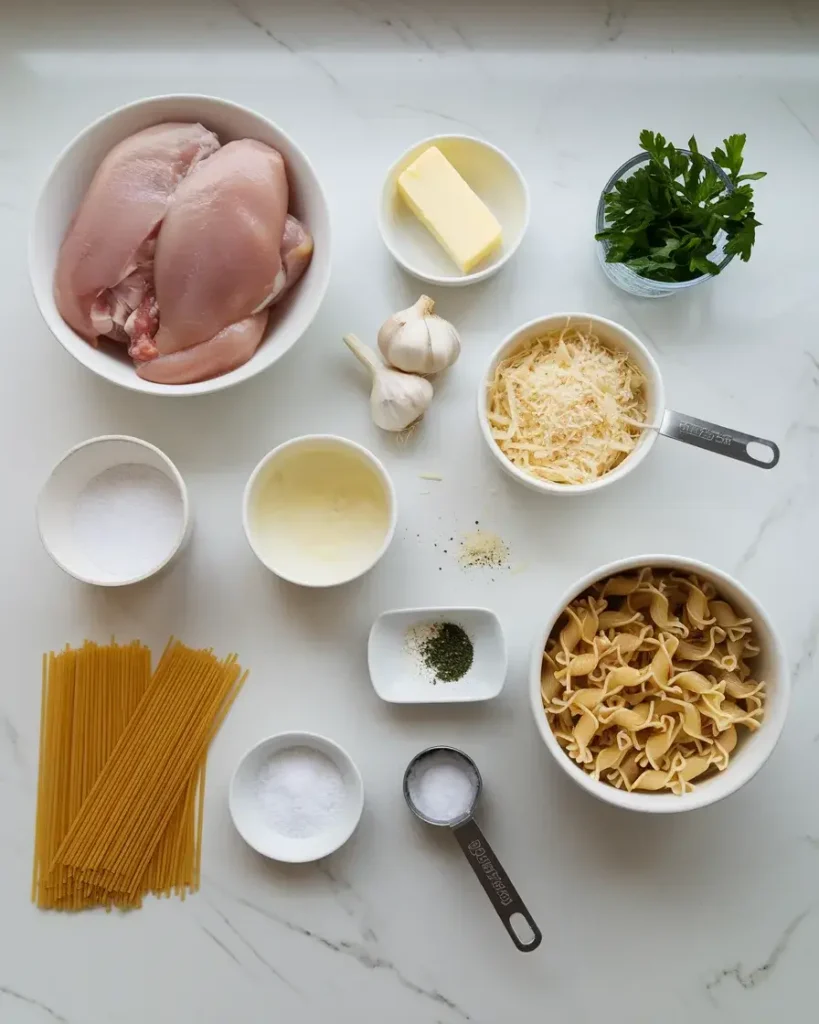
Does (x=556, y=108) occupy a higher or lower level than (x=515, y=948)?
higher

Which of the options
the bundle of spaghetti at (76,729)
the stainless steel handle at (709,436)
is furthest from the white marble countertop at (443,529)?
the stainless steel handle at (709,436)

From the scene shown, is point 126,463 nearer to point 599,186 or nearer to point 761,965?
point 599,186

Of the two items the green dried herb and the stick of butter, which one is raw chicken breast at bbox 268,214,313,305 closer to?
the stick of butter

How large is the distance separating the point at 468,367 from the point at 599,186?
41cm

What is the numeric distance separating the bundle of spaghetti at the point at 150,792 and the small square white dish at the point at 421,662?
0.86 feet

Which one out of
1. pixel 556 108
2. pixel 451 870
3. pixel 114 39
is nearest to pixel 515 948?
pixel 451 870

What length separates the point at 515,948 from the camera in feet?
4.72

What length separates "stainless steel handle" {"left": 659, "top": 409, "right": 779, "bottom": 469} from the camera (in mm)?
1354

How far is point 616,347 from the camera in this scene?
1.43 metres

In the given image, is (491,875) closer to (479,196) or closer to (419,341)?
(419,341)

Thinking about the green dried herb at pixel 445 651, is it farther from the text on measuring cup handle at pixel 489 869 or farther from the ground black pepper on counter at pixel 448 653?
the text on measuring cup handle at pixel 489 869

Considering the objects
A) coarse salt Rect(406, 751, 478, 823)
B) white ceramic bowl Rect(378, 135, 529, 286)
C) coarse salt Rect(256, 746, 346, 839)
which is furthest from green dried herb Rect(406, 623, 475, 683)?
white ceramic bowl Rect(378, 135, 529, 286)

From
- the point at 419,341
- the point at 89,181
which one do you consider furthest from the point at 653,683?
the point at 89,181

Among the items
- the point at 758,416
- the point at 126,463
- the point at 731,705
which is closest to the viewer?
the point at 731,705
